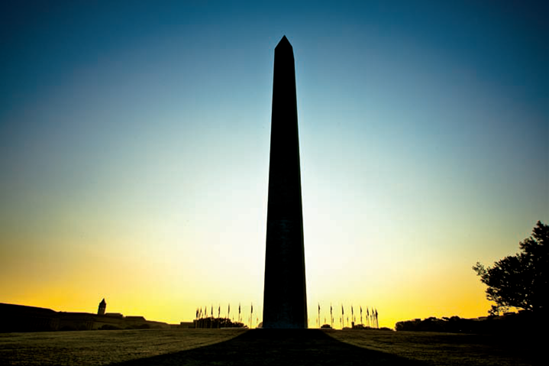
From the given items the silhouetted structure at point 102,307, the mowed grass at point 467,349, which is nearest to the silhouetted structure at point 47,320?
the silhouetted structure at point 102,307

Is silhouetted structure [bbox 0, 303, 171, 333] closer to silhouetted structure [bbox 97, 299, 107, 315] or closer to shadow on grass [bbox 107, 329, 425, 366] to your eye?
silhouetted structure [bbox 97, 299, 107, 315]

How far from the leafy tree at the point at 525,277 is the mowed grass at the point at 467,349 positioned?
22153 millimetres

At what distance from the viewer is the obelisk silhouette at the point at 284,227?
1481 cm

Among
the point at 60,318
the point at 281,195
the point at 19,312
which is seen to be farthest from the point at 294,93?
the point at 60,318

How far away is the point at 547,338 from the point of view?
11.8 meters

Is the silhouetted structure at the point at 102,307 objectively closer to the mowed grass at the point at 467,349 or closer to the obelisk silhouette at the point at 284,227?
the obelisk silhouette at the point at 284,227

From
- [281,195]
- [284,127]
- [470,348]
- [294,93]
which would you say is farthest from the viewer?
[294,93]

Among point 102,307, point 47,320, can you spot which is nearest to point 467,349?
point 47,320

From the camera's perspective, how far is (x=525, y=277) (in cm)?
3169

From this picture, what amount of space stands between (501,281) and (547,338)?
83.8 ft

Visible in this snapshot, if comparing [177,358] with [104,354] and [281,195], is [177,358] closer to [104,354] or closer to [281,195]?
[104,354]

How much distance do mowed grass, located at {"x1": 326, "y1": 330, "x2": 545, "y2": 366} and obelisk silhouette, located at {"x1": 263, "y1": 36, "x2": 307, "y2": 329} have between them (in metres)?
4.20

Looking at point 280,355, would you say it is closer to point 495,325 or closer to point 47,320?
point 495,325

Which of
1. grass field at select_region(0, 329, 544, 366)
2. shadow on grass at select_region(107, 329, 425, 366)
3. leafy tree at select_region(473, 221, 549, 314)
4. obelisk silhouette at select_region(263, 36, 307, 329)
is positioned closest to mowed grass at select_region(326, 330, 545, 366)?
grass field at select_region(0, 329, 544, 366)
